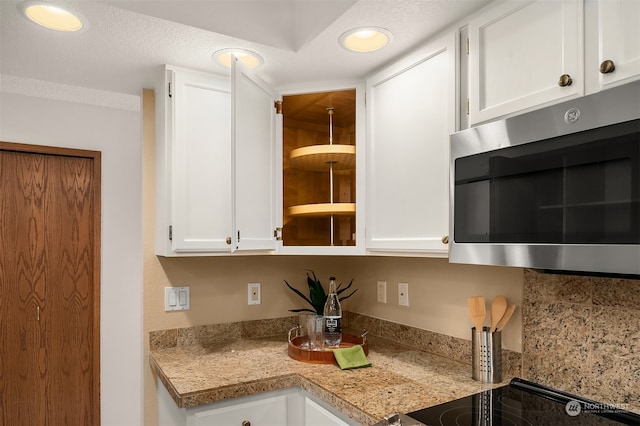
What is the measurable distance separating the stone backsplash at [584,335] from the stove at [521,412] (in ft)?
0.18

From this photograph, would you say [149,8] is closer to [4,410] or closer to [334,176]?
[334,176]

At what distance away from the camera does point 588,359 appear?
1.30 meters

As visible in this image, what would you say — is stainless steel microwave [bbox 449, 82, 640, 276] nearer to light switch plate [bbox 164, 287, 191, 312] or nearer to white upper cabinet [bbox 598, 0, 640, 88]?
white upper cabinet [bbox 598, 0, 640, 88]

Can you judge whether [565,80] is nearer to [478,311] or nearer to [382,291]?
[478,311]

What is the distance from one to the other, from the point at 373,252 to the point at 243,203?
1.86ft

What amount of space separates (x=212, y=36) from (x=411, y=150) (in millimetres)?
829

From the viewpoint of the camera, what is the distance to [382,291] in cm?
221

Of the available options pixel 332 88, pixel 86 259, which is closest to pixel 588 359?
pixel 332 88

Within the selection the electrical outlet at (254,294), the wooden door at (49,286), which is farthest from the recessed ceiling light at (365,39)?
the wooden door at (49,286)

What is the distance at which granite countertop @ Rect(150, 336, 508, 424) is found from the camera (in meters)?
1.34

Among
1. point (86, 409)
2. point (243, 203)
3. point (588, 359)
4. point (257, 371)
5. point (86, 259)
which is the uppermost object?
point (243, 203)

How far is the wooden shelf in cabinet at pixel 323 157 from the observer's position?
187 centimetres

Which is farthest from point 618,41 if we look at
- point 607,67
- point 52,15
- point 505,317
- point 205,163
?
point 52,15

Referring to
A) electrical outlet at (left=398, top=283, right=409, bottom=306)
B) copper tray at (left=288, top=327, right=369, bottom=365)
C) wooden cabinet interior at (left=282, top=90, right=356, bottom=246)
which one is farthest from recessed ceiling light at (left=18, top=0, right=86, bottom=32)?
electrical outlet at (left=398, top=283, right=409, bottom=306)
